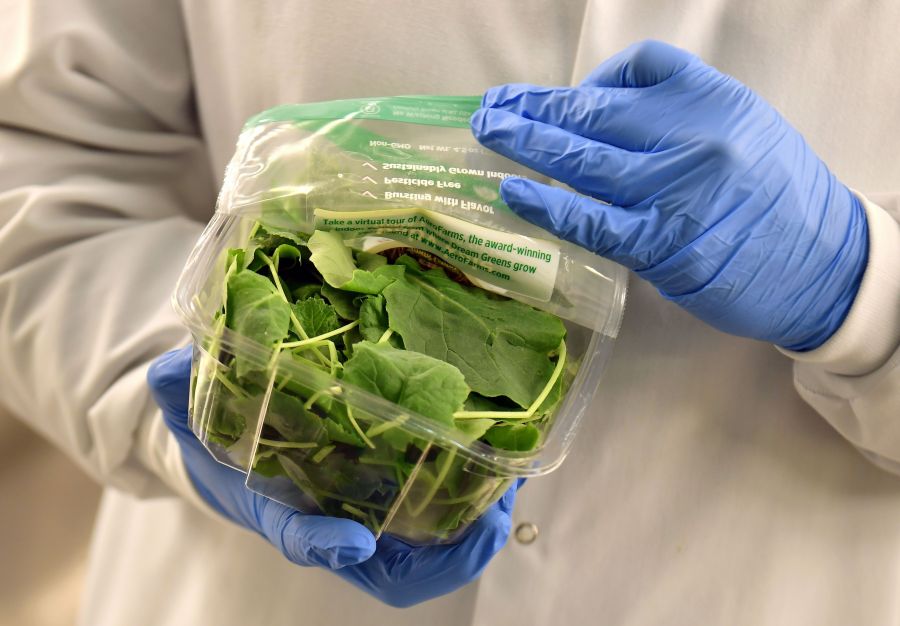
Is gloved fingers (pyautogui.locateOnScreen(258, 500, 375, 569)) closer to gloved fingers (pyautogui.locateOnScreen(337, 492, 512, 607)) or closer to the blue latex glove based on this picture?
gloved fingers (pyautogui.locateOnScreen(337, 492, 512, 607))

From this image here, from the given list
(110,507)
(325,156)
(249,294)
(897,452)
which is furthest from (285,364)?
(110,507)

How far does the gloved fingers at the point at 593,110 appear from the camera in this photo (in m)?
0.50

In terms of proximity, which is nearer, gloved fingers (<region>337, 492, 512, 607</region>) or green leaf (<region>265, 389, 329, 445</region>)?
green leaf (<region>265, 389, 329, 445</region>)

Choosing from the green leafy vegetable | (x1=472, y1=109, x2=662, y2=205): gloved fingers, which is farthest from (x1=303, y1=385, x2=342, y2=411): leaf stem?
(x1=472, y1=109, x2=662, y2=205): gloved fingers

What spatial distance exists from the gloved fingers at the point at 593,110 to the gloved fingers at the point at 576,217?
0.06 m

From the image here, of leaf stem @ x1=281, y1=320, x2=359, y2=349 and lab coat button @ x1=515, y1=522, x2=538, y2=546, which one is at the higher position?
leaf stem @ x1=281, y1=320, x2=359, y2=349

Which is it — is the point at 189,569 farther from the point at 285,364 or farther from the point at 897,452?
the point at 897,452

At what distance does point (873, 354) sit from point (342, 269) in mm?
415

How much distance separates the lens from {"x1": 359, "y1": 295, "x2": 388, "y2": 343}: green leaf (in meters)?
0.44

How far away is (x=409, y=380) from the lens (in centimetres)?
41

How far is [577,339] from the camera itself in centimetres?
49

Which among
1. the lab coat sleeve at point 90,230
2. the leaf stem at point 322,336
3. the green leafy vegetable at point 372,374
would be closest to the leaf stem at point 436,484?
the green leafy vegetable at point 372,374

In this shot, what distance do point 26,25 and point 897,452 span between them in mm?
868

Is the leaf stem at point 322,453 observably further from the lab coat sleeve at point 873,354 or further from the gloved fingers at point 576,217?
the lab coat sleeve at point 873,354
